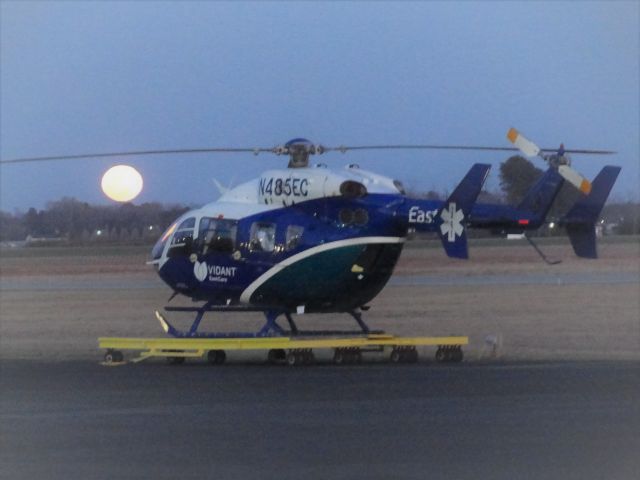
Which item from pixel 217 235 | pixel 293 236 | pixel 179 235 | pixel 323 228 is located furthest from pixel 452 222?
pixel 179 235

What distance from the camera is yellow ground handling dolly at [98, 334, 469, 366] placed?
1664 cm

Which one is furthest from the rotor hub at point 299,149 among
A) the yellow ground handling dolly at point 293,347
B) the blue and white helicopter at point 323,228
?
the yellow ground handling dolly at point 293,347

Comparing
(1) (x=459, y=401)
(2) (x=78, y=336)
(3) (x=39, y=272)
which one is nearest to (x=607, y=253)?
(3) (x=39, y=272)

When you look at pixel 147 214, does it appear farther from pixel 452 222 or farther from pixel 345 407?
pixel 345 407

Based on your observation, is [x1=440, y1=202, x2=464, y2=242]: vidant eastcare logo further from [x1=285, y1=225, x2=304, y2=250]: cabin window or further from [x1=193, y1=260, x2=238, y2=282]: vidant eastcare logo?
[x1=193, y1=260, x2=238, y2=282]: vidant eastcare logo

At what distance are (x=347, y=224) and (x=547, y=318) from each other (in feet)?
26.8

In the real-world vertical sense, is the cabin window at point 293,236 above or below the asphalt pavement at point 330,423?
above

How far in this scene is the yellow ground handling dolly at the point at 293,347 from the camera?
16.6m

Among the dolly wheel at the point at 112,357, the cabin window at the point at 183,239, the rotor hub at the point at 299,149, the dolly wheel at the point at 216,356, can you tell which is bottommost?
the dolly wheel at the point at 216,356

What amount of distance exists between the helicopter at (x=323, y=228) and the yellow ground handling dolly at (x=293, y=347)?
1.51ft

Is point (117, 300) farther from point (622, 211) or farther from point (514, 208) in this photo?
point (514, 208)

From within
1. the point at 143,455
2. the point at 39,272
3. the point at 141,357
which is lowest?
the point at 39,272

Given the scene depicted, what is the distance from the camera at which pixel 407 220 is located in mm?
17062

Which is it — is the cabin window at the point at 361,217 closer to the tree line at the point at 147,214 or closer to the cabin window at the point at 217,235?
the cabin window at the point at 217,235
